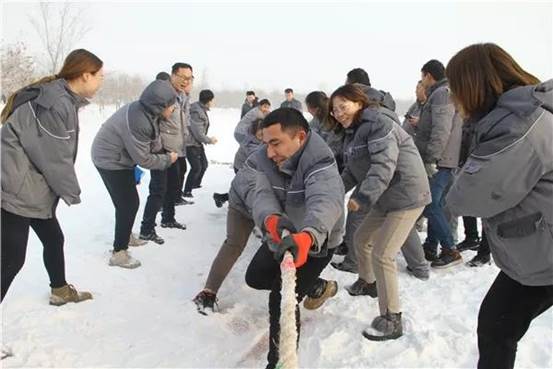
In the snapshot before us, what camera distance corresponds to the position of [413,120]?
210 inches

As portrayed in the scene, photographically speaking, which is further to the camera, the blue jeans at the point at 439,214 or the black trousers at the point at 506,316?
the blue jeans at the point at 439,214

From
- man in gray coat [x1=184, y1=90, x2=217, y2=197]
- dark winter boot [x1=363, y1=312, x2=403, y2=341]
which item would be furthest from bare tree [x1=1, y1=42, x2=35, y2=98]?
dark winter boot [x1=363, y1=312, x2=403, y2=341]

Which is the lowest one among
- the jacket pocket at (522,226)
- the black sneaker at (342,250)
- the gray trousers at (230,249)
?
the black sneaker at (342,250)

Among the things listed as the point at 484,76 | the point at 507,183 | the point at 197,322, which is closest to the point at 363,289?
the point at 197,322

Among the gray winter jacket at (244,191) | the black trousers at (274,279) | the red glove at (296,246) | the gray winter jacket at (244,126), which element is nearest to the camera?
the red glove at (296,246)

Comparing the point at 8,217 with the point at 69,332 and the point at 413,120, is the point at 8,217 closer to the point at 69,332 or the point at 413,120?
the point at 69,332

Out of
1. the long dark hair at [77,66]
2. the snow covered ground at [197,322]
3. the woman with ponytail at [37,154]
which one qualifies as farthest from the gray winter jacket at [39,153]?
the snow covered ground at [197,322]

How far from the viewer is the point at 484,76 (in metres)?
2.11

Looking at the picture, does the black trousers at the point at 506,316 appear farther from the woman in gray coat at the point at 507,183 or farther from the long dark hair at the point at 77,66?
the long dark hair at the point at 77,66

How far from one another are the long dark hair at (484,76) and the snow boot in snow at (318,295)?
7.01 feet

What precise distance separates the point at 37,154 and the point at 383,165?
235 cm

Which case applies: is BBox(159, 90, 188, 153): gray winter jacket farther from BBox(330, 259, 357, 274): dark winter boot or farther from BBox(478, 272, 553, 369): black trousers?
BBox(478, 272, 553, 369): black trousers

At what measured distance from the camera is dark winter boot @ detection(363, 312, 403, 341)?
3.32 meters

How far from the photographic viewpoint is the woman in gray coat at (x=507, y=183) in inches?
76.9
